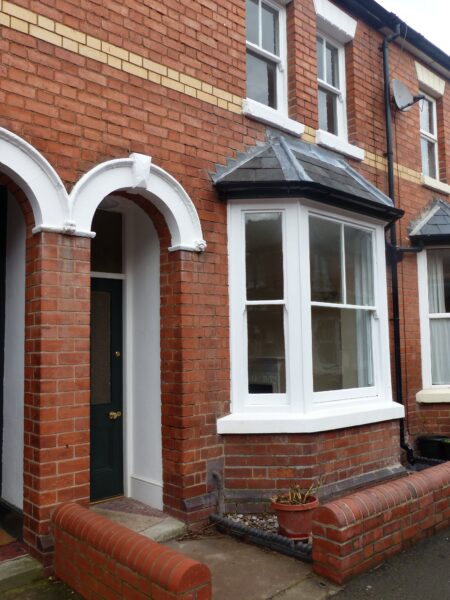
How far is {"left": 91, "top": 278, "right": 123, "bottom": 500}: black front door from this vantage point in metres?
5.04

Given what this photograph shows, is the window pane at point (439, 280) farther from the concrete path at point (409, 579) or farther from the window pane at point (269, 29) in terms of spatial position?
the concrete path at point (409, 579)

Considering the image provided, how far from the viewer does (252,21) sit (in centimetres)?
613

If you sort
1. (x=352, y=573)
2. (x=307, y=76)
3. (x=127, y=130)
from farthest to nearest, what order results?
(x=307, y=76) → (x=127, y=130) → (x=352, y=573)

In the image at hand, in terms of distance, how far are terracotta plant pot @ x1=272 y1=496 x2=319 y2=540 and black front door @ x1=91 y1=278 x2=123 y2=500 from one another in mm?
1728

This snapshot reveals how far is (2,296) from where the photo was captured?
4762 mm

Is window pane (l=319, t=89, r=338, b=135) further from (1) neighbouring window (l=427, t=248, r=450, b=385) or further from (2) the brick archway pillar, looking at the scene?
(2) the brick archway pillar

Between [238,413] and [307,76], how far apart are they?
405 cm

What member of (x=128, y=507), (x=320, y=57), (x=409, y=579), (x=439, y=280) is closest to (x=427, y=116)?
(x=320, y=57)

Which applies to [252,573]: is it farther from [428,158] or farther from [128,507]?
[428,158]

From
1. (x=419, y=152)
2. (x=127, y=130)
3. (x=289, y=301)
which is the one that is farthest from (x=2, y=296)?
(x=419, y=152)

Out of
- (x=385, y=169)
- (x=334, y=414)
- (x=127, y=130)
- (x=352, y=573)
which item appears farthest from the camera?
(x=385, y=169)

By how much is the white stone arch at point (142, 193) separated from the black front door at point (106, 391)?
2.99ft

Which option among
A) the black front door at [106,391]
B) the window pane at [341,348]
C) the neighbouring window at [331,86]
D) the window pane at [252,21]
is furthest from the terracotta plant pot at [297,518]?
the window pane at [252,21]

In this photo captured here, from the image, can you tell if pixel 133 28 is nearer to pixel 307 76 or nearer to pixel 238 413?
pixel 307 76
